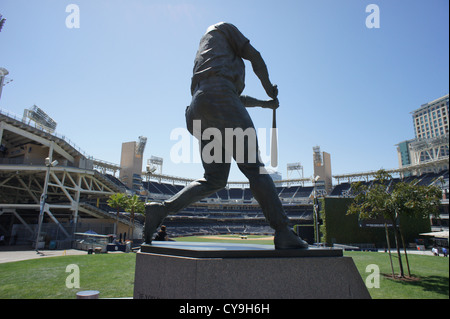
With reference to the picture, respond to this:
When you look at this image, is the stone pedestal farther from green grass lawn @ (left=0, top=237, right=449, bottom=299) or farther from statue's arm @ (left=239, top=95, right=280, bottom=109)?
green grass lawn @ (left=0, top=237, right=449, bottom=299)

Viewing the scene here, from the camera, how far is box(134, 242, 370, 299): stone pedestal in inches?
85.3

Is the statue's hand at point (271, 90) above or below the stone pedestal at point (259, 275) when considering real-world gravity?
above

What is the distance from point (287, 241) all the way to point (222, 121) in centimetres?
135

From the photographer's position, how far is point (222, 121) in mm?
2795

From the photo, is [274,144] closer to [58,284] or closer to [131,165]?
[58,284]

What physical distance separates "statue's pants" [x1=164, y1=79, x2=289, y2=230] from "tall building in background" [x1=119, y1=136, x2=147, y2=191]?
51.5m

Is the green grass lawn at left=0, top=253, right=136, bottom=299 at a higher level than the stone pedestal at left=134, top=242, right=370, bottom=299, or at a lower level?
lower

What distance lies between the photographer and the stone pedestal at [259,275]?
217 centimetres

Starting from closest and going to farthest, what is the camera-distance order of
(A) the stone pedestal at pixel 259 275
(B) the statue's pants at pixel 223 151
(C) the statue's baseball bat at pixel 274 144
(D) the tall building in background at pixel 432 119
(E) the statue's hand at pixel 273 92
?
(A) the stone pedestal at pixel 259 275 < (B) the statue's pants at pixel 223 151 < (C) the statue's baseball bat at pixel 274 144 < (E) the statue's hand at pixel 273 92 < (D) the tall building in background at pixel 432 119

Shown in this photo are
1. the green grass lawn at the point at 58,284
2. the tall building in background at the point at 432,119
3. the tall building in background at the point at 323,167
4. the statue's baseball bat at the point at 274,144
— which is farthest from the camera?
the tall building in background at the point at 432,119

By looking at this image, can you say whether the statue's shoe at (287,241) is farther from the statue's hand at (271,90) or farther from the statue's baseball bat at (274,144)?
the statue's hand at (271,90)

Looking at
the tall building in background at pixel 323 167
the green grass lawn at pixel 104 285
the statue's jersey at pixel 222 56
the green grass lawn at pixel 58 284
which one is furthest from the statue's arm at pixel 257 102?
the tall building in background at pixel 323 167

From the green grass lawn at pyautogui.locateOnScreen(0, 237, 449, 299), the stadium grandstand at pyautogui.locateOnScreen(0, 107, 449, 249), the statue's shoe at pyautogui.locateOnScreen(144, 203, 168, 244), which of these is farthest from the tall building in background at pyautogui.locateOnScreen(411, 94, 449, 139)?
the statue's shoe at pyautogui.locateOnScreen(144, 203, 168, 244)
